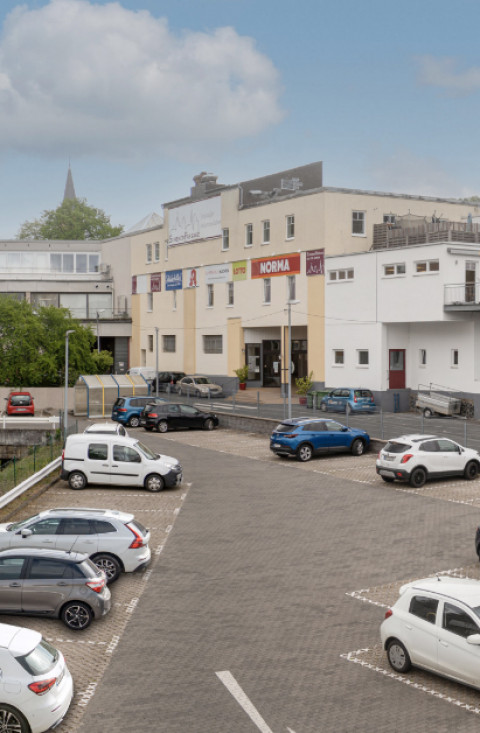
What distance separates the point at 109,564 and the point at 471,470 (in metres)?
15.0

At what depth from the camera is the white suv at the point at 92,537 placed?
55.2 ft

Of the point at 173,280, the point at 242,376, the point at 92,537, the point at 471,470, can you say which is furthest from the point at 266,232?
the point at 92,537

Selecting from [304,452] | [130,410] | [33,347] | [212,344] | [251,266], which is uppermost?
[251,266]

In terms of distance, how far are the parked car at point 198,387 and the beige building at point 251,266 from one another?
3.39 meters

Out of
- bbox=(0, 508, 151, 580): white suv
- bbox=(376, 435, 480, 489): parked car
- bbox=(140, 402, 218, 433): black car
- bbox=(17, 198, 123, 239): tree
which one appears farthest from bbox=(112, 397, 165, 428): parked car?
bbox=(17, 198, 123, 239): tree

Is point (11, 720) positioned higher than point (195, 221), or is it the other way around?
point (195, 221)

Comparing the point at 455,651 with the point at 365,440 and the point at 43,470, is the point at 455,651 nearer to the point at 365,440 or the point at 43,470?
the point at 43,470

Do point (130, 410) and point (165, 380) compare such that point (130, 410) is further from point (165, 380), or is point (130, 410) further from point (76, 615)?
point (76, 615)

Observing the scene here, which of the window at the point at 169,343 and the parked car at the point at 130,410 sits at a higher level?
the window at the point at 169,343

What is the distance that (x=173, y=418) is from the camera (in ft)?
140

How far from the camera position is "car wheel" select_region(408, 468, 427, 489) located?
1040 inches

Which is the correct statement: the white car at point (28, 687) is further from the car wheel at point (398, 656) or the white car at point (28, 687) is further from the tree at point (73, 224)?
the tree at point (73, 224)

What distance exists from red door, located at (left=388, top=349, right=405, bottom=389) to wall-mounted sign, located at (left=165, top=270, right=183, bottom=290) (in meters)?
23.0

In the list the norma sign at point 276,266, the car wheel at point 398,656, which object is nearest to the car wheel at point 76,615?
the car wheel at point 398,656
